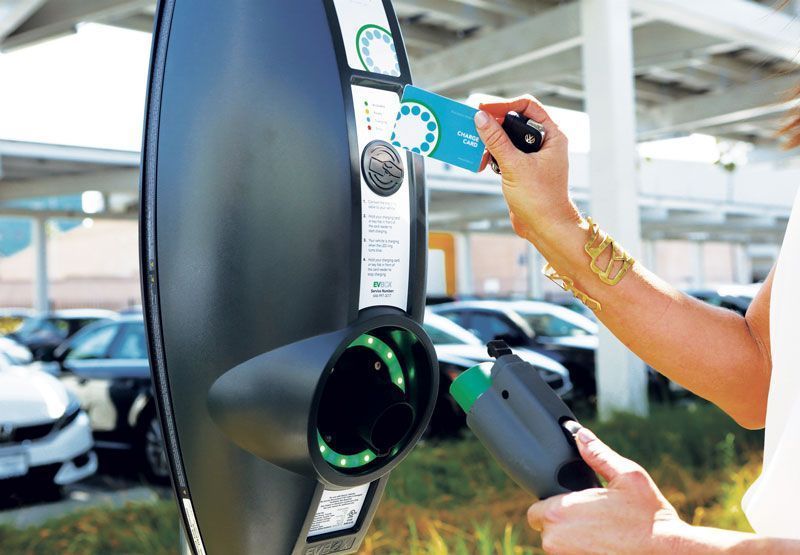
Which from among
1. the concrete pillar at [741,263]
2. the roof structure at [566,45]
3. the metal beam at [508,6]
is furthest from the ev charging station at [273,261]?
the concrete pillar at [741,263]

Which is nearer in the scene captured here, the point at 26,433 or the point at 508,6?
the point at 26,433

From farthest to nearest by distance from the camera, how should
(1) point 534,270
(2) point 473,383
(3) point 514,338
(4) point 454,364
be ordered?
1. (1) point 534,270
2. (3) point 514,338
3. (4) point 454,364
4. (2) point 473,383

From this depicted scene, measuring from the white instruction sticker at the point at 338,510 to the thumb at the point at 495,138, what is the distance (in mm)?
515

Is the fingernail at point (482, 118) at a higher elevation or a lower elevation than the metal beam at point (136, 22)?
lower

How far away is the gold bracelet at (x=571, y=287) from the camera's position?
1.56 meters

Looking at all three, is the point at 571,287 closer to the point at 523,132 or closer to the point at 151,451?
the point at 523,132

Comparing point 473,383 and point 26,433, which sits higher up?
point 473,383

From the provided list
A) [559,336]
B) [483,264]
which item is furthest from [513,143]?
[483,264]

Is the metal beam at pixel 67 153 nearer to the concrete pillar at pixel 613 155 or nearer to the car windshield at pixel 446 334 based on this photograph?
the car windshield at pixel 446 334

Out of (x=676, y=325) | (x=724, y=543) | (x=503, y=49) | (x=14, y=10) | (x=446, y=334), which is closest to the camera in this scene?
(x=724, y=543)

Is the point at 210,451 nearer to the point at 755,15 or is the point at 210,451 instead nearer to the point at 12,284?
the point at 755,15

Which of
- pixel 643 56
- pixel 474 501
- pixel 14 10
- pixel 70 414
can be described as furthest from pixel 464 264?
pixel 474 501

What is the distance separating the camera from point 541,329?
11.9 metres

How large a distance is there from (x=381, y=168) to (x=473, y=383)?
31 cm
